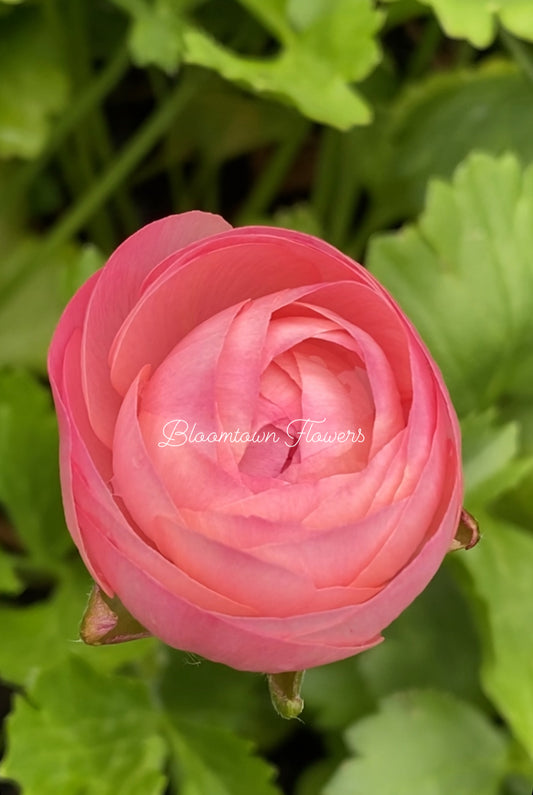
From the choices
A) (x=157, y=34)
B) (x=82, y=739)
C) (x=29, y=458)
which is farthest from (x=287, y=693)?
(x=157, y=34)

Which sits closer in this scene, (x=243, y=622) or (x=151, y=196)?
(x=243, y=622)

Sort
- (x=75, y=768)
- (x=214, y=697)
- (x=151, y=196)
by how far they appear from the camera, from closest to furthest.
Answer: (x=75, y=768) → (x=214, y=697) → (x=151, y=196)

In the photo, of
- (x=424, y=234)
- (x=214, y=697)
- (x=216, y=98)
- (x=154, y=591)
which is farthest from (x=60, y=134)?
(x=154, y=591)

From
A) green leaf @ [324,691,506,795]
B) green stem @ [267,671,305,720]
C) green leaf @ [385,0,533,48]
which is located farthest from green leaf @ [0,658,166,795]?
green leaf @ [385,0,533,48]

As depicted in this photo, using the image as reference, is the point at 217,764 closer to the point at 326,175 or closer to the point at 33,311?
the point at 33,311

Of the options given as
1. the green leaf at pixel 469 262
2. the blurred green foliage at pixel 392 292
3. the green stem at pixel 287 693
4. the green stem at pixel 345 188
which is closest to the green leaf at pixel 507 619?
the blurred green foliage at pixel 392 292

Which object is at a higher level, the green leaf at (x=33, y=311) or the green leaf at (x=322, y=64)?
the green leaf at (x=322, y=64)

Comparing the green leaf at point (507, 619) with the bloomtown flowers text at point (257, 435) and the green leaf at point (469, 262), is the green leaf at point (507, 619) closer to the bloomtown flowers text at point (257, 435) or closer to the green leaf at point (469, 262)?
the green leaf at point (469, 262)

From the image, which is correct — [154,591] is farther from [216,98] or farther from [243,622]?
[216,98]
